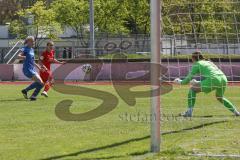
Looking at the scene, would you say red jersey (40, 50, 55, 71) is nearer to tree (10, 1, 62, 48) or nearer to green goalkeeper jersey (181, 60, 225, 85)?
green goalkeeper jersey (181, 60, 225, 85)

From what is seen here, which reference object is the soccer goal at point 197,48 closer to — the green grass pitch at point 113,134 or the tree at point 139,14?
the green grass pitch at point 113,134

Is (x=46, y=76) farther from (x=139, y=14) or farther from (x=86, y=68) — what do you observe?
(x=139, y=14)

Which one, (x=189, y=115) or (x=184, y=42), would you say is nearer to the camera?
(x=184, y=42)

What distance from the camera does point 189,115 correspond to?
12.8m

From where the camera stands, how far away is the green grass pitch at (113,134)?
8430mm

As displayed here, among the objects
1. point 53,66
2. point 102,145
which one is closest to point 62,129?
point 102,145

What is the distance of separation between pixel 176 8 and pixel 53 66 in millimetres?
24543

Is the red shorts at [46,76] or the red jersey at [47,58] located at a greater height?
the red jersey at [47,58]

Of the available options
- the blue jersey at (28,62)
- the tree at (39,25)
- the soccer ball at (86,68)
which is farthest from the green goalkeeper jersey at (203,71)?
the tree at (39,25)

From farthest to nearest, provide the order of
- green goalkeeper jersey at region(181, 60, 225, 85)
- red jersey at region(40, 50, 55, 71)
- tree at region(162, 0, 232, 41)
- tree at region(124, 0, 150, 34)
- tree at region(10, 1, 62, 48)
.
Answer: tree at region(124, 0, 150, 34)
tree at region(10, 1, 62, 48)
red jersey at region(40, 50, 55, 71)
green goalkeeper jersey at region(181, 60, 225, 85)
tree at region(162, 0, 232, 41)

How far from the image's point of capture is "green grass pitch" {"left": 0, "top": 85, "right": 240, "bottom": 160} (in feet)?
27.7

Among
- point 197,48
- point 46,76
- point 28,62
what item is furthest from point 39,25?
point 197,48

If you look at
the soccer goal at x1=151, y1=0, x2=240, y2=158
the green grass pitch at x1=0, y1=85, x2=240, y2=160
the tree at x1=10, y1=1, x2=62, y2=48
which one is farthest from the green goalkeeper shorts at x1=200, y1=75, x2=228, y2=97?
the tree at x1=10, y1=1, x2=62, y2=48

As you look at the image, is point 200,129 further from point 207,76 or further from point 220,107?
point 220,107
